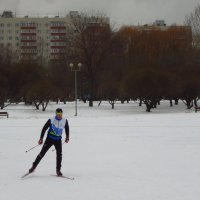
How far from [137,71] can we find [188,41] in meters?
26.1

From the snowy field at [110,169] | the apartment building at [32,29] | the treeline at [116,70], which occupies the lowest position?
the snowy field at [110,169]

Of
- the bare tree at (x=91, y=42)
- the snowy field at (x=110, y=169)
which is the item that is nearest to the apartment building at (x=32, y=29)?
the bare tree at (x=91, y=42)

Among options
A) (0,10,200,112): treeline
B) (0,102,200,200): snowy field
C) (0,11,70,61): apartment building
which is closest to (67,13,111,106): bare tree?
(0,10,200,112): treeline

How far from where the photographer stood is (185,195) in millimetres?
9062

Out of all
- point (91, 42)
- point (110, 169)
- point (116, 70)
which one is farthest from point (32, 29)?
point (110, 169)

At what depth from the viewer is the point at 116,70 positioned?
6831cm

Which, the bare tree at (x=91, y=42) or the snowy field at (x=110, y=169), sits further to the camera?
the bare tree at (x=91, y=42)

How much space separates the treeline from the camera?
50.0 m

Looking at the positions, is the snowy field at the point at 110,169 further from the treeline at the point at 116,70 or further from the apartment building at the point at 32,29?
the apartment building at the point at 32,29

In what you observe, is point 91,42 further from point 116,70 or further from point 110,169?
point 110,169

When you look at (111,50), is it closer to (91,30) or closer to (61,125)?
(91,30)

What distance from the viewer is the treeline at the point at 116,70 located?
5000 cm

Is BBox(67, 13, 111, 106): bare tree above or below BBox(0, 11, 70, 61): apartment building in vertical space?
below

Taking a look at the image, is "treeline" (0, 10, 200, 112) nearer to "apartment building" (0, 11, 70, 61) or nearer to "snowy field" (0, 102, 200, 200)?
"snowy field" (0, 102, 200, 200)
